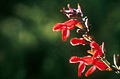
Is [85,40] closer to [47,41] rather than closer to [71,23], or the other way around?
[71,23]

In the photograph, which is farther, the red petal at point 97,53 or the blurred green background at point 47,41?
the blurred green background at point 47,41

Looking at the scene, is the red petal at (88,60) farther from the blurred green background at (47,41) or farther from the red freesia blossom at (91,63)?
the blurred green background at (47,41)

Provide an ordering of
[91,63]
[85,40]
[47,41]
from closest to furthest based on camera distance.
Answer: [85,40], [91,63], [47,41]

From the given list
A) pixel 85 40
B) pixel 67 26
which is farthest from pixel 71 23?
pixel 85 40

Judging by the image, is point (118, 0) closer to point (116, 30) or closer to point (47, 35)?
point (116, 30)

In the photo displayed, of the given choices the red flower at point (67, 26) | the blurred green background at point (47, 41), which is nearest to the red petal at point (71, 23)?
the red flower at point (67, 26)

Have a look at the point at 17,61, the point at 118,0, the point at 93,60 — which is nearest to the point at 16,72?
the point at 17,61

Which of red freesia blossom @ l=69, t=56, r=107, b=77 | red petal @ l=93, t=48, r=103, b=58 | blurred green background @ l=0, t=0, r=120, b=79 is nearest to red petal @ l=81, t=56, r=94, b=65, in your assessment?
red freesia blossom @ l=69, t=56, r=107, b=77

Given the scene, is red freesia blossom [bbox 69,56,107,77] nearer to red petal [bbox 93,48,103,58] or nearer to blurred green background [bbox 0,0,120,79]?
red petal [bbox 93,48,103,58]
